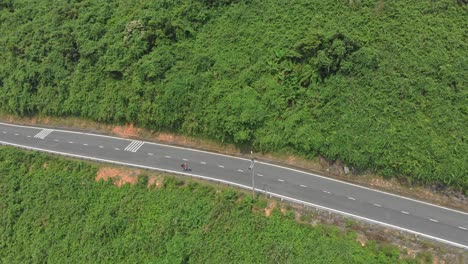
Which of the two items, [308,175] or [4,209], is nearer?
[308,175]

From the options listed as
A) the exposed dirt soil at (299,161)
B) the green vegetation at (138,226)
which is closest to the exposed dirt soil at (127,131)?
the exposed dirt soil at (299,161)

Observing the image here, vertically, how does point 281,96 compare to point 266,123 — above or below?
above

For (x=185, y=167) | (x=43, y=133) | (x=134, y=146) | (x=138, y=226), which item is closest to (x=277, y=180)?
(x=185, y=167)

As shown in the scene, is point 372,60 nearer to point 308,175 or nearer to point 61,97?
point 308,175

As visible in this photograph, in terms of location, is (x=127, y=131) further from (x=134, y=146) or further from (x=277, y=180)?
(x=277, y=180)

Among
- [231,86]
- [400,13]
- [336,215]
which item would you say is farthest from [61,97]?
[400,13]

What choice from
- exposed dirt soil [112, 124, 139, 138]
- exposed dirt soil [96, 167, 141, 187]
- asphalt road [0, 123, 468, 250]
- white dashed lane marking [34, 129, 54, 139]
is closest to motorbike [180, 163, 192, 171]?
asphalt road [0, 123, 468, 250]
